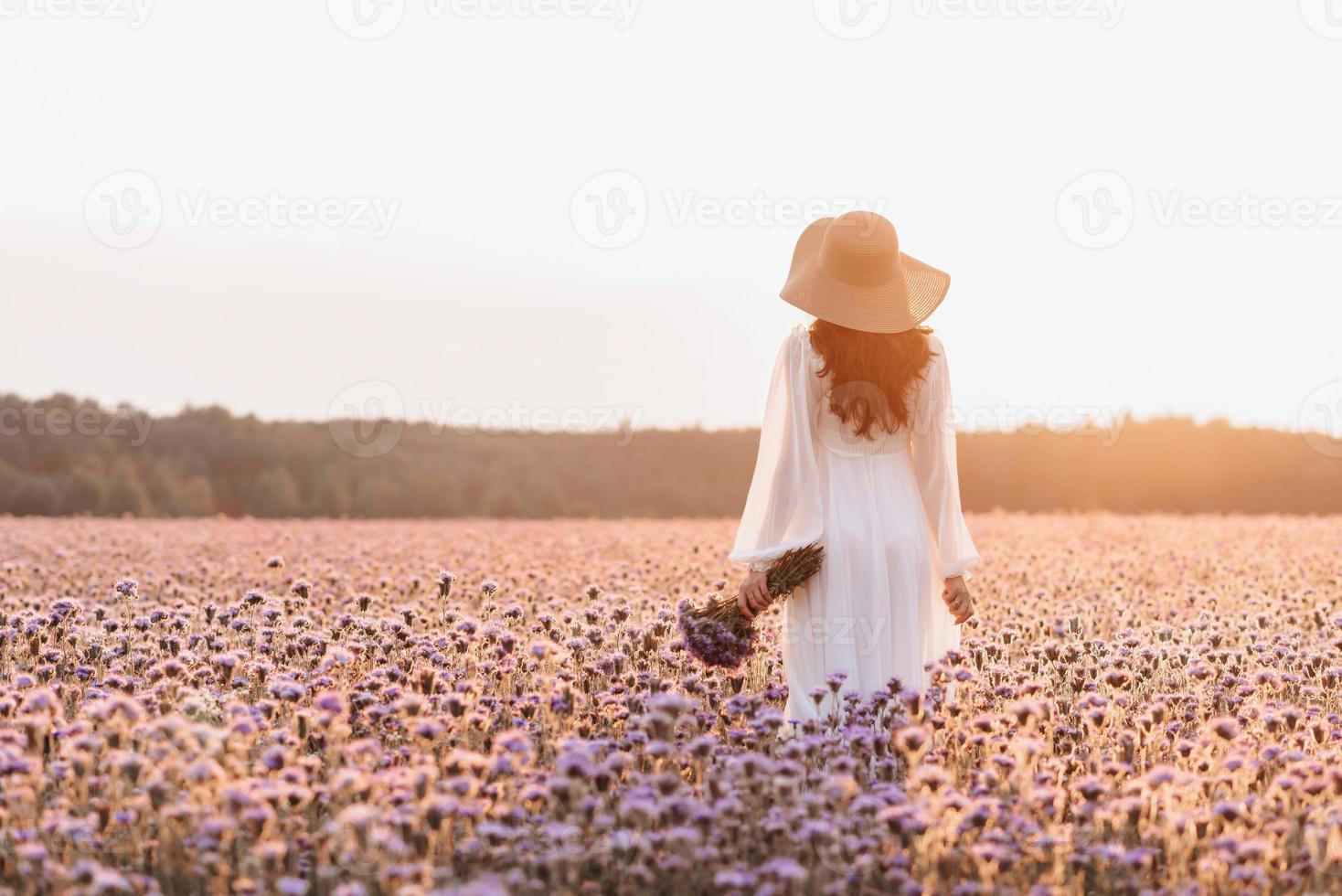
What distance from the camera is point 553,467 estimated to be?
3859 cm

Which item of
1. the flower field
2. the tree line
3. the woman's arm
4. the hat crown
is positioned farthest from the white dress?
the tree line

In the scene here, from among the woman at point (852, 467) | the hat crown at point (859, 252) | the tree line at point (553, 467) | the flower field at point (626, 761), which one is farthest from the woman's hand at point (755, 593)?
the tree line at point (553, 467)

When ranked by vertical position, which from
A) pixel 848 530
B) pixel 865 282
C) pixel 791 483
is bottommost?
pixel 848 530

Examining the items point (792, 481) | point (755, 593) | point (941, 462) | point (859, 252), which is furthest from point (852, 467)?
point (859, 252)

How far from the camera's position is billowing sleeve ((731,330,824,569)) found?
18.9ft

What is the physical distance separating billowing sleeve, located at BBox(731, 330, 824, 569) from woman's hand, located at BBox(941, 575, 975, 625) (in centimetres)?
89

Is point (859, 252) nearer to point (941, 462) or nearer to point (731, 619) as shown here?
point (941, 462)

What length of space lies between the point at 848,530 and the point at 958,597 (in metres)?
0.82

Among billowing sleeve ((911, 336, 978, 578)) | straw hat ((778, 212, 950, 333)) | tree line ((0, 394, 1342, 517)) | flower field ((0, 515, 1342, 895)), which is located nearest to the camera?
flower field ((0, 515, 1342, 895))

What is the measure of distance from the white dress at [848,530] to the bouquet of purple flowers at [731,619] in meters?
0.09

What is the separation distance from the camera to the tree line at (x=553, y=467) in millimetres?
35219

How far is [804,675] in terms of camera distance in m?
5.80

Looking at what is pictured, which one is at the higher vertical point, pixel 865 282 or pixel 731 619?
pixel 865 282

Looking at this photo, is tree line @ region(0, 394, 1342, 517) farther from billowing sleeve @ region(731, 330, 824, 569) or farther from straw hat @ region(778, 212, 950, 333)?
straw hat @ region(778, 212, 950, 333)
